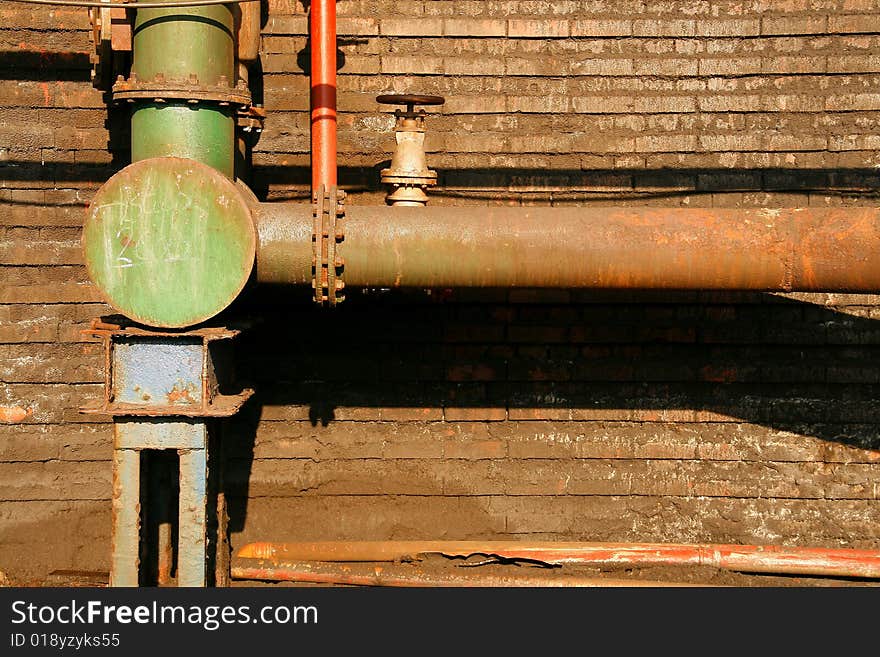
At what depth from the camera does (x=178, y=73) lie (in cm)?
399

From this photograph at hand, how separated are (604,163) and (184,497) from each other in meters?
2.95

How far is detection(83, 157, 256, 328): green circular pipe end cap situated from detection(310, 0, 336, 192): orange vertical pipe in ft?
2.76

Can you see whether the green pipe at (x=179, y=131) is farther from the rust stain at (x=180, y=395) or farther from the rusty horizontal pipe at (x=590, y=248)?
the rust stain at (x=180, y=395)

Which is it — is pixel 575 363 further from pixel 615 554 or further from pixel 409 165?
pixel 409 165

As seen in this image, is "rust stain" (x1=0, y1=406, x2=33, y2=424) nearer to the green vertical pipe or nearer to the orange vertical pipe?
the green vertical pipe

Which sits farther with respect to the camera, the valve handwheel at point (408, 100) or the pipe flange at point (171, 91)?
the valve handwheel at point (408, 100)

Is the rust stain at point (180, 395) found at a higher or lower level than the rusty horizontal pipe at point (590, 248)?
lower

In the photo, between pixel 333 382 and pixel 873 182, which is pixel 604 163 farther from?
pixel 333 382

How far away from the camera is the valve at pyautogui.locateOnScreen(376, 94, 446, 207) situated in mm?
4461

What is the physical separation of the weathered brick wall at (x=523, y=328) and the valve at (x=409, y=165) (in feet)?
2.06

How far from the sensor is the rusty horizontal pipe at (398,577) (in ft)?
15.7

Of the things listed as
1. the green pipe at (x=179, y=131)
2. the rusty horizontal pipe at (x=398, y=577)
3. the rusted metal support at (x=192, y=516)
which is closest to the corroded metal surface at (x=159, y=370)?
the rusted metal support at (x=192, y=516)

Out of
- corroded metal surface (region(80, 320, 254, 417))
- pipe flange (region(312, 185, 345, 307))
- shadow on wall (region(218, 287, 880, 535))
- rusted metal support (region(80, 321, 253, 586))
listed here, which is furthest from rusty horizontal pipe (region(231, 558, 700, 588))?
pipe flange (region(312, 185, 345, 307))

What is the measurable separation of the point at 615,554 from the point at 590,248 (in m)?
1.97
